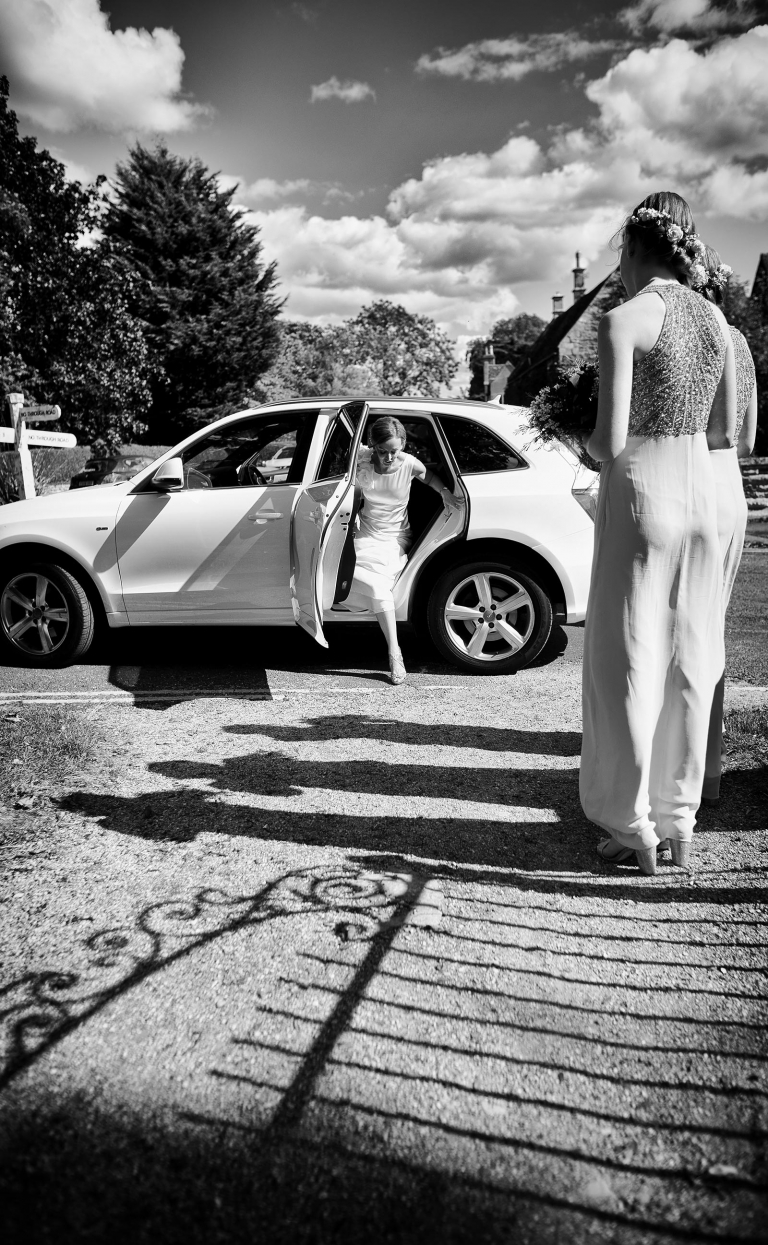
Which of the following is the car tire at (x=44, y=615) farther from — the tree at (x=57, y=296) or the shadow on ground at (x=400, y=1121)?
the tree at (x=57, y=296)

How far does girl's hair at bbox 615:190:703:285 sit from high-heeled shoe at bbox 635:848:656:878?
2.06 m

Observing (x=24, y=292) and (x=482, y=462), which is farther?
(x=24, y=292)

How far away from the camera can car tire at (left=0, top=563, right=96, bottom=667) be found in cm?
602

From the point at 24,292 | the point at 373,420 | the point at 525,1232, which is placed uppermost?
the point at 24,292

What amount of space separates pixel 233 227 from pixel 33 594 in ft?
141

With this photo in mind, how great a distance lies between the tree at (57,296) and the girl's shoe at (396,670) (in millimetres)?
16249

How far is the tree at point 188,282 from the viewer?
1622 inches

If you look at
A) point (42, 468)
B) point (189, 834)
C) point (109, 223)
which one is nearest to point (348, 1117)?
point (189, 834)

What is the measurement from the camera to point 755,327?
3453cm

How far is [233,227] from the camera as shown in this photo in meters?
43.8

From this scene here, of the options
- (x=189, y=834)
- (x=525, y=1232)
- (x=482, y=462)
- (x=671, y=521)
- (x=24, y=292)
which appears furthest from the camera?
(x=24, y=292)

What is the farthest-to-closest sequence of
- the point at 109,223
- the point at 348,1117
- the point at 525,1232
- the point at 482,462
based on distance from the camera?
the point at 109,223 < the point at 482,462 < the point at 348,1117 < the point at 525,1232

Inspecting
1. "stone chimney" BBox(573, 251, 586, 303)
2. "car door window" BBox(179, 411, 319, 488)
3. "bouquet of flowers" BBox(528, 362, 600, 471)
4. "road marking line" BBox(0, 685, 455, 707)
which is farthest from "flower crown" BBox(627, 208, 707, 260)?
"stone chimney" BBox(573, 251, 586, 303)

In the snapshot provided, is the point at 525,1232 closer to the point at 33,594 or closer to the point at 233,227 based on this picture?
the point at 33,594
